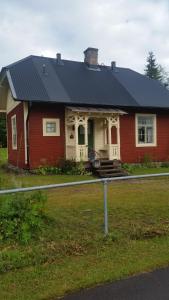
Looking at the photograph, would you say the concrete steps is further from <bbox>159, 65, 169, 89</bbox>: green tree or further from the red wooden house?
<bbox>159, 65, 169, 89</bbox>: green tree

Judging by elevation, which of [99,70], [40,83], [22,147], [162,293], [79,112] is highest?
[99,70]

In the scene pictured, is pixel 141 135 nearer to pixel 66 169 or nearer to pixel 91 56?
pixel 66 169

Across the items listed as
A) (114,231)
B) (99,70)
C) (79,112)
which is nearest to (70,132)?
(79,112)

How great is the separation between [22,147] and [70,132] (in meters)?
2.33

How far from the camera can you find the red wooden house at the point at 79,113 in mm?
16141

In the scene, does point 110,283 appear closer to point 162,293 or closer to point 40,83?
point 162,293

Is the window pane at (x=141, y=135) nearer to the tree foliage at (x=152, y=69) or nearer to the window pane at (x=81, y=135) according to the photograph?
the window pane at (x=81, y=135)

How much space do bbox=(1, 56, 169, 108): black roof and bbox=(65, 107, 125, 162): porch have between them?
2.15 ft

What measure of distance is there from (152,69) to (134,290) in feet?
225

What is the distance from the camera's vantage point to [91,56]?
2117cm

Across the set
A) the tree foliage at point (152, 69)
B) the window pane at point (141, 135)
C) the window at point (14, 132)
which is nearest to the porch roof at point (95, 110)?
the window pane at point (141, 135)

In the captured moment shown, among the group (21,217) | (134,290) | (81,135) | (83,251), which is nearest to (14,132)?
(81,135)

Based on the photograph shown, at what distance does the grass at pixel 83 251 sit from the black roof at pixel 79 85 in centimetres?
911

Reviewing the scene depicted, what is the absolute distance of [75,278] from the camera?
4.13 m
